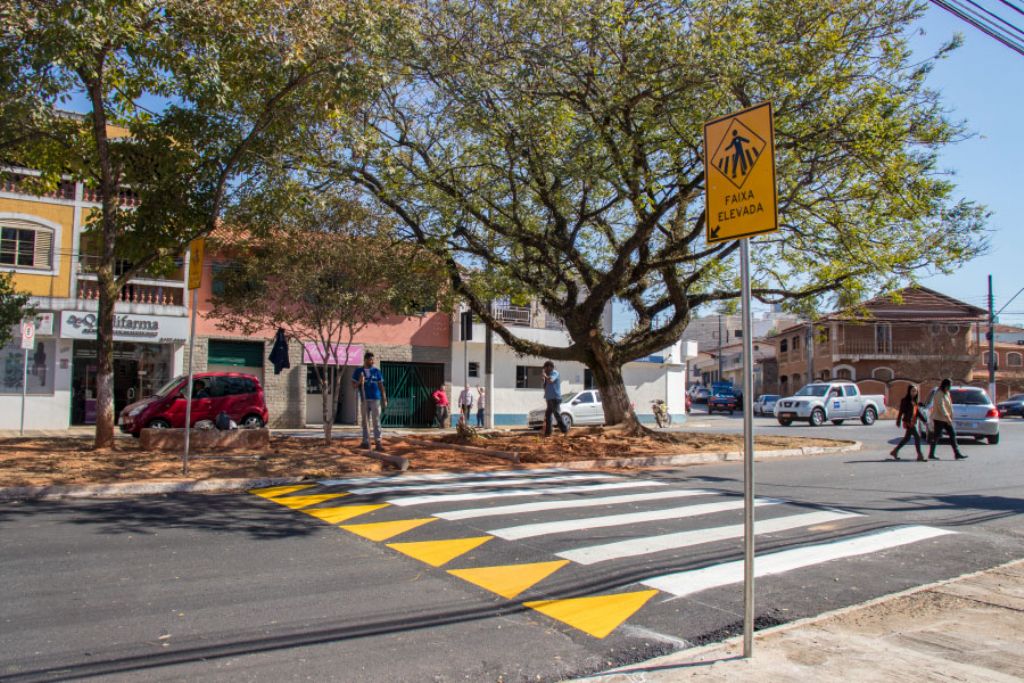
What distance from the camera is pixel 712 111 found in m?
12.9

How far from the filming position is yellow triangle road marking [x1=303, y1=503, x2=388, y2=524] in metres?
8.38

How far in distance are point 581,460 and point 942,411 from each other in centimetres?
807

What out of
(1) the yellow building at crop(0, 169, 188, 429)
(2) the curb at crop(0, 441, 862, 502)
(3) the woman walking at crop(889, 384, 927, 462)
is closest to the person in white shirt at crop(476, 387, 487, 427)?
(1) the yellow building at crop(0, 169, 188, 429)

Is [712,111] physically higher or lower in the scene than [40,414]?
higher

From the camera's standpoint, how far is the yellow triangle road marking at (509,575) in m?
5.89

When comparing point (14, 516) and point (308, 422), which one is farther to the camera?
point (308, 422)

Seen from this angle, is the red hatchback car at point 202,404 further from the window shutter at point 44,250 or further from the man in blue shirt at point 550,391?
the man in blue shirt at point 550,391

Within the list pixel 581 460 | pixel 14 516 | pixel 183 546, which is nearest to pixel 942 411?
pixel 581 460

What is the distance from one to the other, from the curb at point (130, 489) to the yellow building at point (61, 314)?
548 inches

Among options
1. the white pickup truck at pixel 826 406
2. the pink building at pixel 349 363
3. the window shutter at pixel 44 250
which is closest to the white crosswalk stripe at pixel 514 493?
the pink building at pixel 349 363

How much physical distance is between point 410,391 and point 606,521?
871 inches

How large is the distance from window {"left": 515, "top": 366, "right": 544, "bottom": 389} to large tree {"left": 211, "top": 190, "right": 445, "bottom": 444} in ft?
53.7

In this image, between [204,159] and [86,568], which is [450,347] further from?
[86,568]

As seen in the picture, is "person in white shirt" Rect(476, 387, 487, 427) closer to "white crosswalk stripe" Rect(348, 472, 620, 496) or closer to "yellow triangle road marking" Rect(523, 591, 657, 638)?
"white crosswalk stripe" Rect(348, 472, 620, 496)
